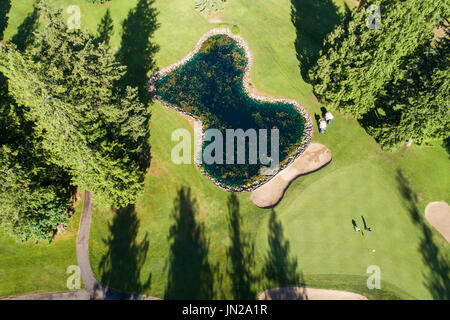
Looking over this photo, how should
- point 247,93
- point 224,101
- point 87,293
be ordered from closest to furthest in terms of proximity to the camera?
point 87,293, point 224,101, point 247,93

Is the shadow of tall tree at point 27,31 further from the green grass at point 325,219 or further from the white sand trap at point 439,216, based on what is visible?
the white sand trap at point 439,216

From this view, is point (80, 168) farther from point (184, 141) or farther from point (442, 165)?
point (442, 165)

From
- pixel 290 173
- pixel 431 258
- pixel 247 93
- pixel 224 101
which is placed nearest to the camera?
pixel 431 258

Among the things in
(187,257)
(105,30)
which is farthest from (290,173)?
(105,30)

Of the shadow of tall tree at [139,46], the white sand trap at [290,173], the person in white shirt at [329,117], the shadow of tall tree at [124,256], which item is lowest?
the shadow of tall tree at [124,256]

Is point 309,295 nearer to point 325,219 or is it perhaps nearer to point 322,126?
point 325,219

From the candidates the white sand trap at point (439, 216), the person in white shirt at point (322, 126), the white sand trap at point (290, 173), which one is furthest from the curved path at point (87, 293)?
the white sand trap at point (439, 216)

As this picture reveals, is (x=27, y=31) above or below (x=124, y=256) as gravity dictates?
above
